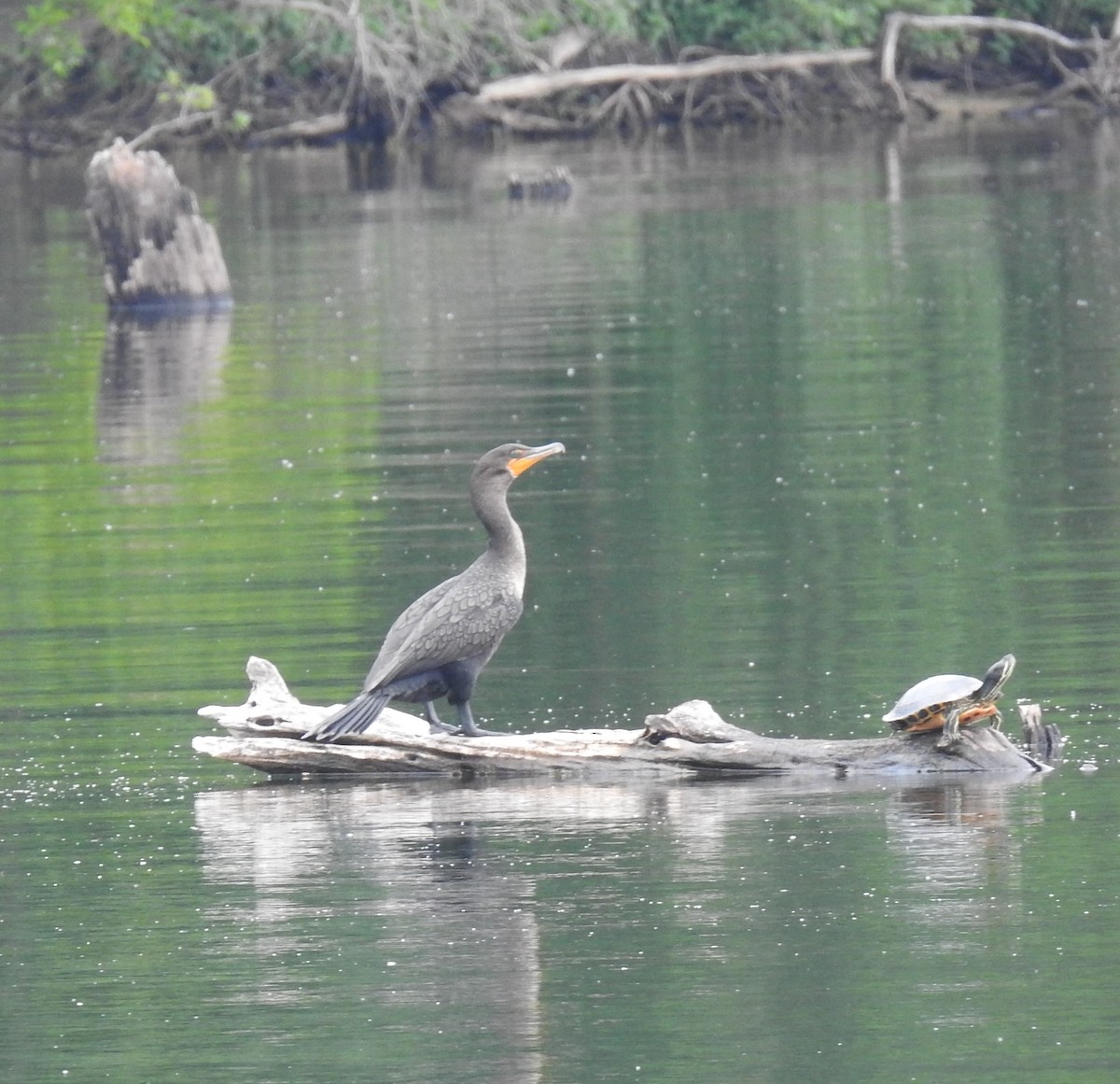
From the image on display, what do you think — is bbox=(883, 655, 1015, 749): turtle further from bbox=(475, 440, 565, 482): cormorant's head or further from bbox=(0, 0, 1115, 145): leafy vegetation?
bbox=(0, 0, 1115, 145): leafy vegetation

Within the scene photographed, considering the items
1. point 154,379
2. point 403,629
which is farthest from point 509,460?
point 154,379

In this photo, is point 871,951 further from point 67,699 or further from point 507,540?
point 67,699

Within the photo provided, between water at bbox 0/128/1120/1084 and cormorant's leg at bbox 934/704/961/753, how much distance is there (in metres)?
0.17

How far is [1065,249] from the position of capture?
96.2ft

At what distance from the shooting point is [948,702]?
895 centimetres

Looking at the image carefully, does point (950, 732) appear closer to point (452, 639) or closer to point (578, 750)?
point (578, 750)

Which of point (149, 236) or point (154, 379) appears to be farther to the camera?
point (149, 236)

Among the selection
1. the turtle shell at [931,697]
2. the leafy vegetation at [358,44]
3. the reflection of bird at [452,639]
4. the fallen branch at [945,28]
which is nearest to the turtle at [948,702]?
the turtle shell at [931,697]

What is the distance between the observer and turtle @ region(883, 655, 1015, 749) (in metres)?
8.92

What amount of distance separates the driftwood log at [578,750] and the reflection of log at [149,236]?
18.0 metres

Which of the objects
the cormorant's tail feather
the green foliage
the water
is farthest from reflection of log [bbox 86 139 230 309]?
the green foliage

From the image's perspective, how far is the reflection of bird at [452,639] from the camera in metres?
9.31

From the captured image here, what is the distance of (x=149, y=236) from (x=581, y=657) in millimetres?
17310

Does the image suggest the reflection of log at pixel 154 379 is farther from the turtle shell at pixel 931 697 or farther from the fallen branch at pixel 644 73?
the fallen branch at pixel 644 73
